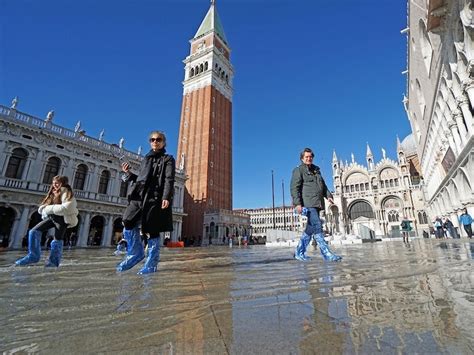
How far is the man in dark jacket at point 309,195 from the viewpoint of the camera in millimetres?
4609

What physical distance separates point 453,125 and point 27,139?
28.8m

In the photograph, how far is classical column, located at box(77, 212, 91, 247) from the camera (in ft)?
70.5

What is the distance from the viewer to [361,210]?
158 feet

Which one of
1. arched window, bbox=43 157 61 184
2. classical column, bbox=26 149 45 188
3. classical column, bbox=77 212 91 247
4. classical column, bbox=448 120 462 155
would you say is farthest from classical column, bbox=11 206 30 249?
classical column, bbox=448 120 462 155

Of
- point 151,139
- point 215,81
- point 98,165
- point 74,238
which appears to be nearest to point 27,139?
point 98,165

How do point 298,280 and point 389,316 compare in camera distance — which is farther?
point 298,280

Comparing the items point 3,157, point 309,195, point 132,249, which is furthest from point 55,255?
point 3,157

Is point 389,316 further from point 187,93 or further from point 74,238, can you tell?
point 187,93

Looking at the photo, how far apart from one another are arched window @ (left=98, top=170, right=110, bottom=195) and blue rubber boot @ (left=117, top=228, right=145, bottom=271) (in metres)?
23.9

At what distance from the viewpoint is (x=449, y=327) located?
1025mm

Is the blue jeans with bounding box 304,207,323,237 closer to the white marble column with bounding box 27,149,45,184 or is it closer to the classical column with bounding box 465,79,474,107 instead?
the classical column with bounding box 465,79,474,107

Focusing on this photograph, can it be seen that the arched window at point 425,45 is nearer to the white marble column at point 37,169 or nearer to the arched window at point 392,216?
the white marble column at point 37,169

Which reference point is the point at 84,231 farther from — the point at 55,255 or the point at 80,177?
the point at 55,255

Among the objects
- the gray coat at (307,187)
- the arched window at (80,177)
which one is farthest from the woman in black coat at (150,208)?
the arched window at (80,177)
